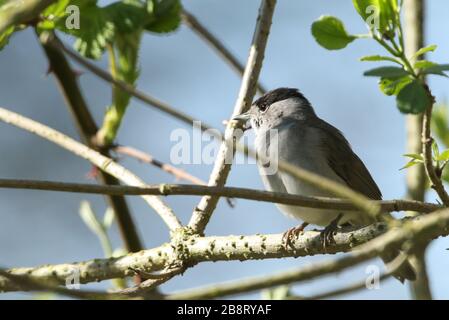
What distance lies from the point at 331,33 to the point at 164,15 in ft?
3.87

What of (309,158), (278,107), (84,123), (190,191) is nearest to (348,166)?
(309,158)

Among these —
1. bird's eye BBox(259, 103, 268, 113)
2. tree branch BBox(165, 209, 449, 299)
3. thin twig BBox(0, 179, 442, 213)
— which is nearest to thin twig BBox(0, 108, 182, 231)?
thin twig BBox(0, 179, 442, 213)

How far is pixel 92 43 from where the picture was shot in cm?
302

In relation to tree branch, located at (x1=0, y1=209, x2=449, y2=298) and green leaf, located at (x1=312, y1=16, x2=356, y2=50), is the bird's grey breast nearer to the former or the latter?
tree branch, located at (x1=0, y1=209, x2=449, y2=298)

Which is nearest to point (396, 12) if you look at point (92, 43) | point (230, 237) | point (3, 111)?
point (230, 237)

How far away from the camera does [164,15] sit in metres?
3.29

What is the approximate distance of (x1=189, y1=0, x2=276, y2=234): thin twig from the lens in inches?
130

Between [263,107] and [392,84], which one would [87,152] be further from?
[263,107]

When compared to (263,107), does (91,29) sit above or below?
below

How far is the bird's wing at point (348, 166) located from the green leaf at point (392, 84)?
2.19 metres

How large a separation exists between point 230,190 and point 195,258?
1.22 meters

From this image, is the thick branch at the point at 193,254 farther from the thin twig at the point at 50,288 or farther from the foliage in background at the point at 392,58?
the thin twig at the point at 50,288
